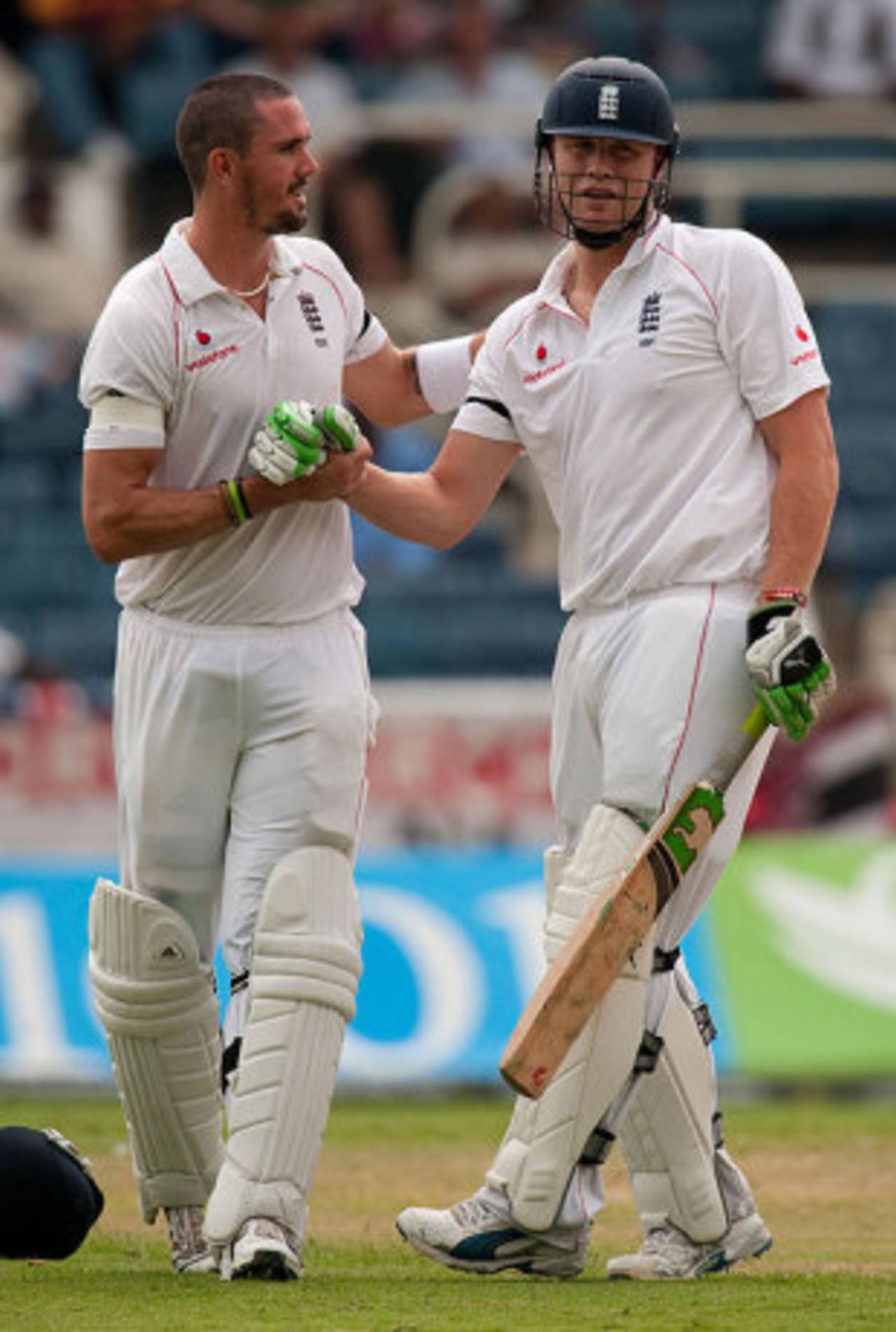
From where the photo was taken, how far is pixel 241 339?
17.9 feet

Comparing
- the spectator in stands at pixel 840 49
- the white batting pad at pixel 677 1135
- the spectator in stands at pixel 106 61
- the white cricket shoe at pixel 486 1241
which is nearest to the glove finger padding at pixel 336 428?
the white batting pad at pixel 677 1135

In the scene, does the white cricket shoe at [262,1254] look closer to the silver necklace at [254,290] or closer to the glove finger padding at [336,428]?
the glove finger padding at [336,428]

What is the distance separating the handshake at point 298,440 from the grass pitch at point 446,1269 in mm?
1390

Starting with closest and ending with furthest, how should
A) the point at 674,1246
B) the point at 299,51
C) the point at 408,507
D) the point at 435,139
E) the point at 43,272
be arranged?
1. the point at 674,1246
2. the point at 408,507
3. the point at 435,139
4. the point at 43,272
5. the point at 299,51

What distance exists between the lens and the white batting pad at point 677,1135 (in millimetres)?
5305

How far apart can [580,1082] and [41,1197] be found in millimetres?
982

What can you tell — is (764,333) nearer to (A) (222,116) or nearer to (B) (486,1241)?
(A) (222,116)

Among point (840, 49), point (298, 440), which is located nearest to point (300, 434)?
point (298, 440)

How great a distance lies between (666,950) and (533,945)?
4.42m

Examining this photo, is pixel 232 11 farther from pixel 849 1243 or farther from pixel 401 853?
pixel 849 1243

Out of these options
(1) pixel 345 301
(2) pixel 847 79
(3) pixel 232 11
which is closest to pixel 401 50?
(3) pixel 232 11

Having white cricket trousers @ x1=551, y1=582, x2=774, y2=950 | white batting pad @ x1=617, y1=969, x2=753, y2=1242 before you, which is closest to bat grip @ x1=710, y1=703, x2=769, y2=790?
white cricket trousers @ x1=551, y1=582, x2=774, y2=950

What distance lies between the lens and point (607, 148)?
5309 mm

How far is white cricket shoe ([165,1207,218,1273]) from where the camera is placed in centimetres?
557
